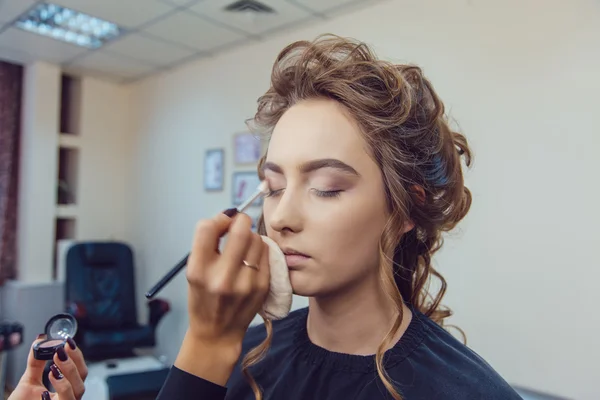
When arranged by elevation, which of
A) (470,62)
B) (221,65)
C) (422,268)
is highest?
(221,65)

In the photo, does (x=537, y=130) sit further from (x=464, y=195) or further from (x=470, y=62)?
(x=464, y=195)

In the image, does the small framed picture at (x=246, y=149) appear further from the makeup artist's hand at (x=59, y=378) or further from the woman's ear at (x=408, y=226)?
the makeup artist's hand at (x=59, y=378)

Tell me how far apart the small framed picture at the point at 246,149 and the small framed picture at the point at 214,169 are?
16 cm

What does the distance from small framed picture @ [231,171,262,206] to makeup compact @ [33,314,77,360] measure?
210 centimetres

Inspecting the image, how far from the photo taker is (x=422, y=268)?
980mm

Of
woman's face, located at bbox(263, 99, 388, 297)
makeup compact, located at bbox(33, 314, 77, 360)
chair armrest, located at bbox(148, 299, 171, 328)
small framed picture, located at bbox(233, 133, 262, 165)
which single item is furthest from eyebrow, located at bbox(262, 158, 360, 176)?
chair armrest, located at bbox(148, 299, 171, 328)

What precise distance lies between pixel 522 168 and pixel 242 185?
166 centimetres

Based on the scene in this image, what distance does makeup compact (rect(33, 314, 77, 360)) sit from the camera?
63 centimetres

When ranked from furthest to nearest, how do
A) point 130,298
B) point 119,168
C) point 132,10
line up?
point 119,168 → point 130,298 → point 132,10

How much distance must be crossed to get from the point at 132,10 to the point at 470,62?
5.86 feet

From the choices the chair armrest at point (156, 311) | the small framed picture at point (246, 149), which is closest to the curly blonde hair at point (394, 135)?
the small framed picture at point (246, 149)

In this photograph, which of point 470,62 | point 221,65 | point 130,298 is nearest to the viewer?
point 470,62

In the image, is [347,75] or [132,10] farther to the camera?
[132,10]

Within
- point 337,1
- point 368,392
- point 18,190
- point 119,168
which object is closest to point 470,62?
point 337,1
